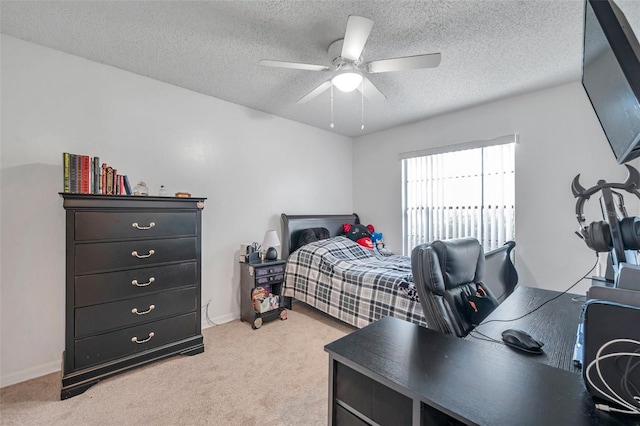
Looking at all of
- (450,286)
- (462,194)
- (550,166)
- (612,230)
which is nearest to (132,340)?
(450,286)

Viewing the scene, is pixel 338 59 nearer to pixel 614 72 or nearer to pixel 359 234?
pixel 614 72

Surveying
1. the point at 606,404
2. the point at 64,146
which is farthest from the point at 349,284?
the point at 64,146

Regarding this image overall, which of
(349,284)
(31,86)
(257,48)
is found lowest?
(349,284)

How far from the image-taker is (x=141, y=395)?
5.87 ft

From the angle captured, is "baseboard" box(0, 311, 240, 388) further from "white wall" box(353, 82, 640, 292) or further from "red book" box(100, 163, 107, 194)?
"white wall" box(353, 82, 640, 292)

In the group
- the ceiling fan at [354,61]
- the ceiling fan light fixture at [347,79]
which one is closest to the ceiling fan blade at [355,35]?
→ the ceiling fan at [354,61]

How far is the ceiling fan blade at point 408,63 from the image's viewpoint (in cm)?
174

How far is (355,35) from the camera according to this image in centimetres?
164

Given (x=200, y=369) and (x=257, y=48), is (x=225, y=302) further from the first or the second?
(x=257, y=48)

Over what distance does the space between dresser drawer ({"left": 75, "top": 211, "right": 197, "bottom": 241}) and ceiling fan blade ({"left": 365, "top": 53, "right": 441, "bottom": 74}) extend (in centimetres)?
192

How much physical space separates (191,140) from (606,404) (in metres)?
3.27

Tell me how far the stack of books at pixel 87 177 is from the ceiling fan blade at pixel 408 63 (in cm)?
215

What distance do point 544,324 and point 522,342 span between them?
39 centimetres

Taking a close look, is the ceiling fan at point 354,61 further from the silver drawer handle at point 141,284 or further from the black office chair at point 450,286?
the silver drawer handle at point 141,284
